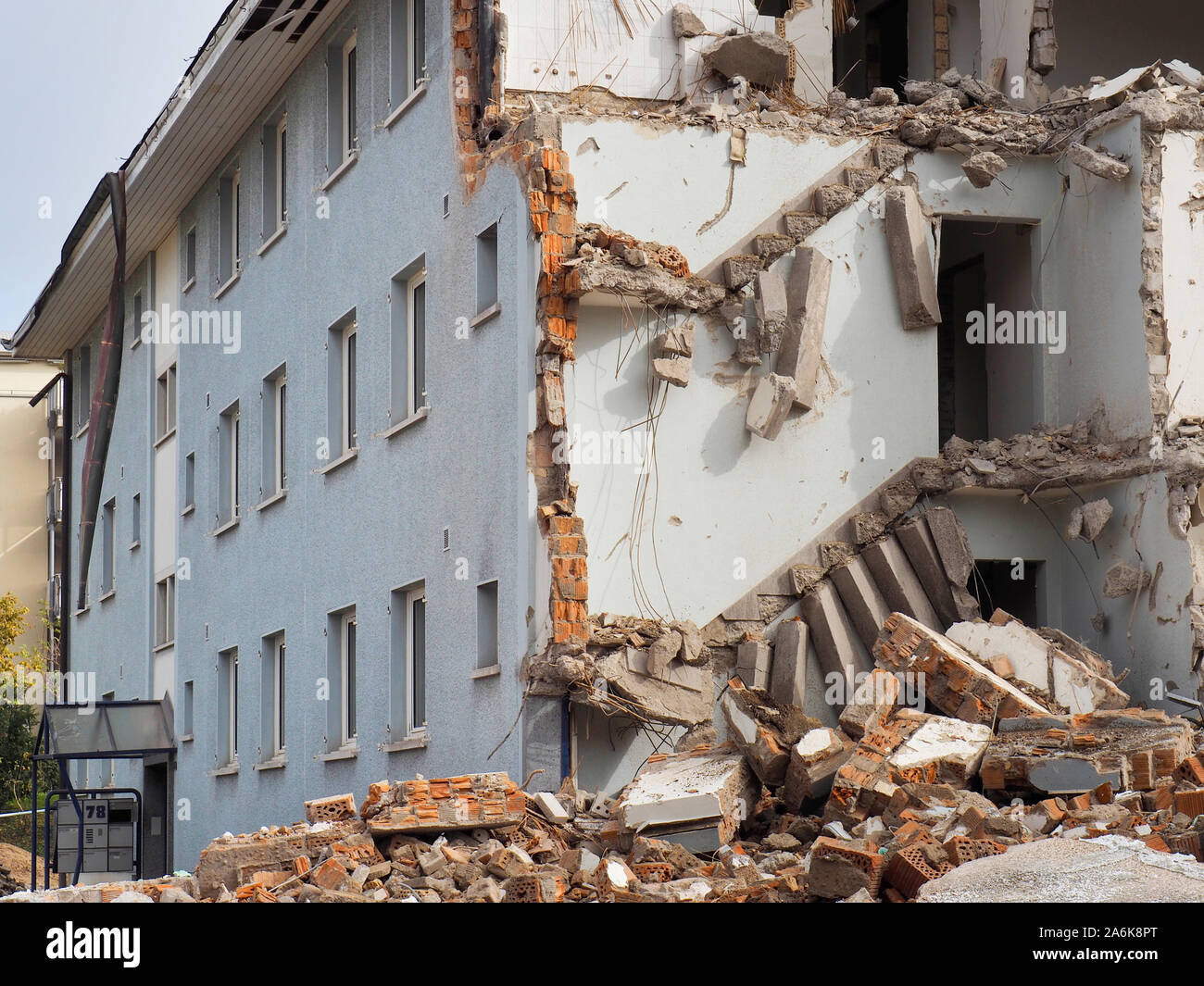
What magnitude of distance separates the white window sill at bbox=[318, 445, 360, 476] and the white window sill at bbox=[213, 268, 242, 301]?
15.1 feet

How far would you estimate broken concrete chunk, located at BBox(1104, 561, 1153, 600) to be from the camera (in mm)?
12445

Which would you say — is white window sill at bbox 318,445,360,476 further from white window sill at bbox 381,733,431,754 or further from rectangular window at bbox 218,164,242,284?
rectangular window at bbox 218,164,242,284

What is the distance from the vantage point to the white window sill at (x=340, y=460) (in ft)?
54.3

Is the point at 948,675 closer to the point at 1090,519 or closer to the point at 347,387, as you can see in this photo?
the point at 1090,519

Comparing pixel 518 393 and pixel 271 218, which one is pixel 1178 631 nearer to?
pixel 518 393

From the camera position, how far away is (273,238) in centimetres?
1936

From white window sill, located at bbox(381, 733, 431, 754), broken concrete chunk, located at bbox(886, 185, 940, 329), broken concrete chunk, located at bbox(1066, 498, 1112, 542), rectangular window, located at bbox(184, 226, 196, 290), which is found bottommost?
white window sill, located at bbox(381, 733, 431, 754)

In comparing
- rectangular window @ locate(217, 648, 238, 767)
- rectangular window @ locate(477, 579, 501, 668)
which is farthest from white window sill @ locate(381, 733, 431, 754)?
rectangular window @ locate(217, 648, 238, 767)

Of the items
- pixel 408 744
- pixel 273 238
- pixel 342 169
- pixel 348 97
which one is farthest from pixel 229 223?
pixel 408 744

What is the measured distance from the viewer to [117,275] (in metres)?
24.0

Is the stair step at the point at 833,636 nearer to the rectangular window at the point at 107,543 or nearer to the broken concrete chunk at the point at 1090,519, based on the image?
the broken concrete chunk at the point at 1090,519

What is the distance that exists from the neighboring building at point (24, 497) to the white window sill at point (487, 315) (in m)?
27.7
